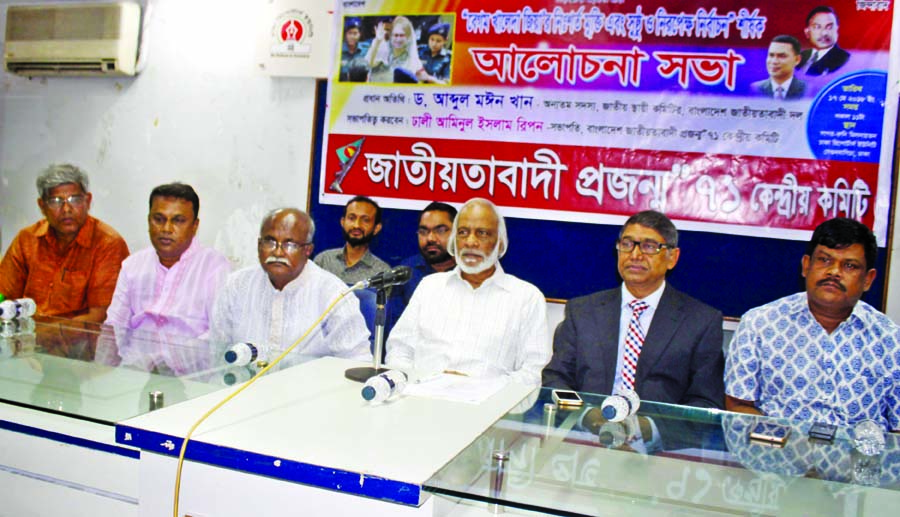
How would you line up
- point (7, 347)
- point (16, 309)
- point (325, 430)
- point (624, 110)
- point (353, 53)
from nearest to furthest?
point (325, 430), point (7, 347), point (16, 309), point (624, 110), point (353, 53)

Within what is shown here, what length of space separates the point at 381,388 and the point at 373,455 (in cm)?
41

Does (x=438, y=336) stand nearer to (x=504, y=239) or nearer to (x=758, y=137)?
(x=504, y=239)

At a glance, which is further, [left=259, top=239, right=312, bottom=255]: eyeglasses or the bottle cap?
[left=259, top=239, right=312, bottom=255]: eyeglasses

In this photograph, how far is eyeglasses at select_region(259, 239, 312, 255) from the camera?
351cm

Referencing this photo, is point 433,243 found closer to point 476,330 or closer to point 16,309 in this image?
point 476,330

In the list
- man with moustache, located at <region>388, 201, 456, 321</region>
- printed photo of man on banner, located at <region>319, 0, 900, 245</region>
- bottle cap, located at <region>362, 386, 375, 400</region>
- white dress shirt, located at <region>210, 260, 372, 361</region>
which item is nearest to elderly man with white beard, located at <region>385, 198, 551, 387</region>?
white dress shirt, located at <region>210, 260, 372, 361</region>

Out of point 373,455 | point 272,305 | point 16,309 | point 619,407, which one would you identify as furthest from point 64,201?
point 619,407

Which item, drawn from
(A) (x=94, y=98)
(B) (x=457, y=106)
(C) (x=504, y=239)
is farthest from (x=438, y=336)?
(A) (x=94, y=98)

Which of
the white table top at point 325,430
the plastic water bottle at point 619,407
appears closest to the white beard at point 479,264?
the white table top at point 325,430

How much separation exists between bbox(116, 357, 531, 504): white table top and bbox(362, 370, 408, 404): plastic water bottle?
0.08 ft

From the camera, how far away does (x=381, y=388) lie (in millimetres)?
1925

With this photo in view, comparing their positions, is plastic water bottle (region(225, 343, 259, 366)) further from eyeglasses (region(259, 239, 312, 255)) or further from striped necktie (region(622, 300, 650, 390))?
striped necktie (region(622, 300, 650, 390))

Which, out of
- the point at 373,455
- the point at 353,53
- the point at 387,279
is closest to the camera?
the point at 373,455

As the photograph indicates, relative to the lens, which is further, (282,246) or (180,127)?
(180,127)
